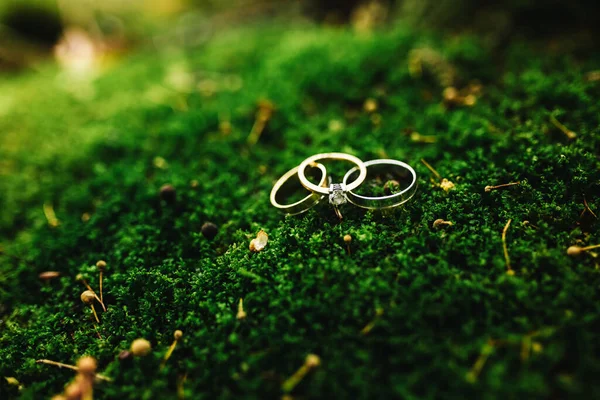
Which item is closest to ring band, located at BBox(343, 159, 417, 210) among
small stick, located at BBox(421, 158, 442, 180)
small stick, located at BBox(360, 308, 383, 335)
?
small stick, located at BBox(421, 158, 442, 180)

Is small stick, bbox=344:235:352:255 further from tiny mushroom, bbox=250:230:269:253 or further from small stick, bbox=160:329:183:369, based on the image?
small stick, bbox=160:329:183:369

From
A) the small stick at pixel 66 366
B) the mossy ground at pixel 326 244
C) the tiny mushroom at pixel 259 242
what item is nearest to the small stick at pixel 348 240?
the mossy ground at pixel 326 244

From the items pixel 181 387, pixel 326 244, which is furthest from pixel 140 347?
pixel 326 244

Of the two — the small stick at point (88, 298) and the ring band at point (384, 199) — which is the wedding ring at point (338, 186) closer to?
the ring band at point (384, 199)

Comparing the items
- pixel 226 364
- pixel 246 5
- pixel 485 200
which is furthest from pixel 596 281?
pixel 246 5

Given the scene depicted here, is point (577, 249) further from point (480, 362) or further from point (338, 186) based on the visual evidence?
point (338, 186)
